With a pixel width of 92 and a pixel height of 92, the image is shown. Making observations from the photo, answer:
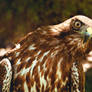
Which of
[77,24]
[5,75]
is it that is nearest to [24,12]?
[5,75]

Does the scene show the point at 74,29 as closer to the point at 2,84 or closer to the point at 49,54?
the point at 49,54

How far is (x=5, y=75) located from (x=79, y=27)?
74cm

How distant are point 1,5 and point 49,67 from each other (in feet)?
11.8

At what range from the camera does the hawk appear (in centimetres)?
199

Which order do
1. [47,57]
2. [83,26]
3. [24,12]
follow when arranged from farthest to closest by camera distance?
[24,12] < [47,57] < [83,26]

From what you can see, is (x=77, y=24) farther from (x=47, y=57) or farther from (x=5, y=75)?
(x=5, y=75)

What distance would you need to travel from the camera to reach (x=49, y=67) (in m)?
2.12

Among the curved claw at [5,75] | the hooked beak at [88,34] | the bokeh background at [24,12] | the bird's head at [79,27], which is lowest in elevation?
the curved claw at [5,75]

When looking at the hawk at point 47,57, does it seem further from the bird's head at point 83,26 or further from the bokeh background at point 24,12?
the bokeh background at point 24,12

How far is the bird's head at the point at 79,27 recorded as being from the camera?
195 centimetres

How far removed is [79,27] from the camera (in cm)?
197

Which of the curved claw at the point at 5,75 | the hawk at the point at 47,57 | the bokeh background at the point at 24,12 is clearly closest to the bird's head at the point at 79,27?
the hawk at the point at 47,57

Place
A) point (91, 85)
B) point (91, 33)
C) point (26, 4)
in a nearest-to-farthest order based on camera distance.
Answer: point (91, 33) < point (91, 85) < point (26, 4)

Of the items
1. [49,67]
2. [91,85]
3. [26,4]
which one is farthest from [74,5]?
[49,67]
